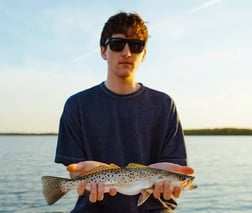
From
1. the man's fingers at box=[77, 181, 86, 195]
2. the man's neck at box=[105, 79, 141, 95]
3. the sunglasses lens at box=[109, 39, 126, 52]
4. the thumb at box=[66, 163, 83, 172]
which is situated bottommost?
the man's fingers at box=[77, 181, 86, 195]

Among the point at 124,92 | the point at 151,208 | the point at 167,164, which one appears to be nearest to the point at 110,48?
the point at 124,92

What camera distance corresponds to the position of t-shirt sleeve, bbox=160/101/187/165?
5398mm

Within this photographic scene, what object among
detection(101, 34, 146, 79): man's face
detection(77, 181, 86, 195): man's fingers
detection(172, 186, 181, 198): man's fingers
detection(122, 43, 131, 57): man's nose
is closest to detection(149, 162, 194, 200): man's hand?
detection(172, 186, 181, 198): man's fingers

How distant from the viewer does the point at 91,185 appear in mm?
4777

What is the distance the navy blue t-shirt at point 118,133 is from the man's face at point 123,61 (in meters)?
0.22

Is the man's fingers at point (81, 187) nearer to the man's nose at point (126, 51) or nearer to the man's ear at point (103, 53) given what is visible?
the man's nose at point (126, 51)

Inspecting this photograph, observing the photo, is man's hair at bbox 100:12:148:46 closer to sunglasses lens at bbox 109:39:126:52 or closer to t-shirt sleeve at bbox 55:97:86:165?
sunglasses lens at bbox 109:39:126:52

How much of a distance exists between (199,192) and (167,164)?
16.6 m

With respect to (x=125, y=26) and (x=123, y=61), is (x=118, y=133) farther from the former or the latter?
(x=125, y=26)

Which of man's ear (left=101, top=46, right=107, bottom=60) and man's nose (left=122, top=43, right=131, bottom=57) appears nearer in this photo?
man's nose (left=122, top=43, right=131, bottom=57)

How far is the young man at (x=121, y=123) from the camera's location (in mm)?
5250

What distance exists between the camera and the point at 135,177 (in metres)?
4.84

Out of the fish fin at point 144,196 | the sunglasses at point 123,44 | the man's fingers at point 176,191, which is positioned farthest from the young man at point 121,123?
the fish fin at point 144,196

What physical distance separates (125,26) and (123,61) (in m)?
0.37
